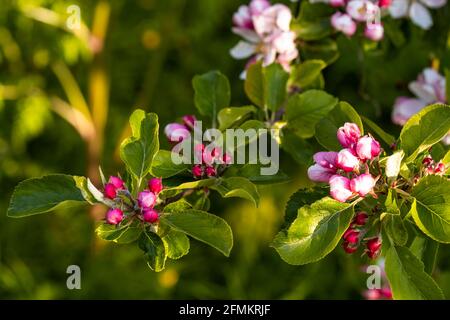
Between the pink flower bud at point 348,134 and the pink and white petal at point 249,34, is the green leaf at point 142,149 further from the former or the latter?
the pink and white petal at point 249,34

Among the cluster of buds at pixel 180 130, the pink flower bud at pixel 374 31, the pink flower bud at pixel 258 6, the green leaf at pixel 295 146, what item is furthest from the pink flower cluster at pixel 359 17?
the cluster of buds at pixel 180 130

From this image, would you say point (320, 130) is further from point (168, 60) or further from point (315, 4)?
point (168, 60)

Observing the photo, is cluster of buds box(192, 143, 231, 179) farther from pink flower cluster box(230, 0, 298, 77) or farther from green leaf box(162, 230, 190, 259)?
pink flower cluster box(230, 0, 298, 77)

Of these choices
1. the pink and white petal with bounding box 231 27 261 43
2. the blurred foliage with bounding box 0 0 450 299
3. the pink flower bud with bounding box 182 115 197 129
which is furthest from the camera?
the blurred foliage with bounding box 0 0 450 299

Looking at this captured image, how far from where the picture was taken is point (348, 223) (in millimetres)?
945

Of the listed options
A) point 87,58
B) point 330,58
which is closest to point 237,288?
point 87,58

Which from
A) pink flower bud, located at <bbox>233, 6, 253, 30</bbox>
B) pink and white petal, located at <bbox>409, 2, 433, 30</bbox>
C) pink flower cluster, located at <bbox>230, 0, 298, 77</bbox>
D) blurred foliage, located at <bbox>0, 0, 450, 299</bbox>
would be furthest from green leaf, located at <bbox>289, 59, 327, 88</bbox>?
blurred foliage, located at <bbox>0, 0, 450, 299</bbox>

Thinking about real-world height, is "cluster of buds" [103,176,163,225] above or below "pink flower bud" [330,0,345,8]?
below

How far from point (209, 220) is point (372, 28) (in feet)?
1.73

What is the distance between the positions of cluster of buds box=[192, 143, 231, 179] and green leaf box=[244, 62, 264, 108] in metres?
0.18

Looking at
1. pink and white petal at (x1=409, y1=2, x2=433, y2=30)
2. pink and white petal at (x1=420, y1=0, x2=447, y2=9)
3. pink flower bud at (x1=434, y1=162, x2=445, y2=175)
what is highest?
pink and white petal at (x1=420, y1=0, x2=447, y2=9)

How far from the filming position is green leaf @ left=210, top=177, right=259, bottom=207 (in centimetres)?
96

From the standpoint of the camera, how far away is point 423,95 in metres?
1.41

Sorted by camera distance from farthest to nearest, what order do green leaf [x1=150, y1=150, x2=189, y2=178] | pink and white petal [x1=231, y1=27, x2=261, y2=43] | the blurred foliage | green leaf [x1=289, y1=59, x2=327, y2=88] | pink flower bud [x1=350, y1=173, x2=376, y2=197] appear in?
the blurred foliage < pink and white petal [x1=231, y1=27, x2=261, y2=43] < green leaf [x1=289, y1=59, x2=327, y2=88] < green leaf [x1=150, y1=150, x2=189, y2=178] < pink flower bud [x1=350, y1=173, x2=376, y2=197]
